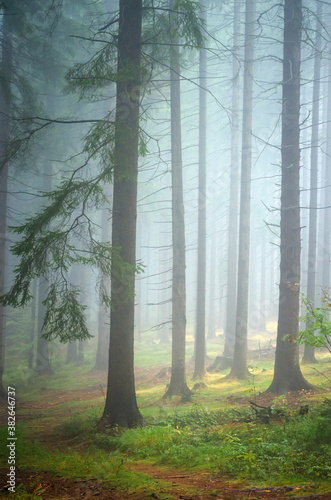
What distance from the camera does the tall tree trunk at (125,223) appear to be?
22.7ft

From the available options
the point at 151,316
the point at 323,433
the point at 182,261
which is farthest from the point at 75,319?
the point at 151,316

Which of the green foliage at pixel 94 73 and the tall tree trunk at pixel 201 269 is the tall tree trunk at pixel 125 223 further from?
the tall tree trunk at pixel 201 269

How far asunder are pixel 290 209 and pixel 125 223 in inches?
193

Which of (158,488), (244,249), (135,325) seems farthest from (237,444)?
(244,249)

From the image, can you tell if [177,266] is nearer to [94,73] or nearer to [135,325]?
[135,325]

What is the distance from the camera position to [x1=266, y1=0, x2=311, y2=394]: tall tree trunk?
8.77 meters

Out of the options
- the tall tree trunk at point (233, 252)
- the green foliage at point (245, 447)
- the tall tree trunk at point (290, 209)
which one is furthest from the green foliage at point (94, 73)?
the tall tree trunk at point (233, 252)

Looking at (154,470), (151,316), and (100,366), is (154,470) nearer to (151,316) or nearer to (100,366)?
(100,366)

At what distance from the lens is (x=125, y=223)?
23.6ft

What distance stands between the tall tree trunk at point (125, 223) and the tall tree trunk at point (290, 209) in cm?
432

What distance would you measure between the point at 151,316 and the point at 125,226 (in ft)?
137

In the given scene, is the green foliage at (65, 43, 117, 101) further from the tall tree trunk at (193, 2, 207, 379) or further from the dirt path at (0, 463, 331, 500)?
the tall tree trunk at (193, 2, 207, 379)

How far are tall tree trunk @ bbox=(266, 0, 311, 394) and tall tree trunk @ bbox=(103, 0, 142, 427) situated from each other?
4.32 m

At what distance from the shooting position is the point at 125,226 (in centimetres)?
718
